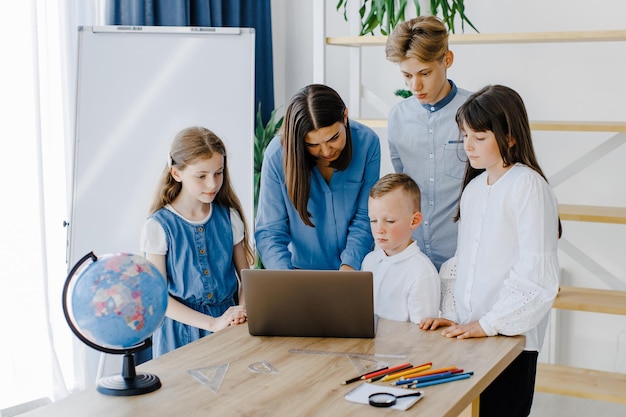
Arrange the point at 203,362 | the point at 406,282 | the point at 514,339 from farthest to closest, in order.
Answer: the point at 406,282 < the point at 514,339 < the point at 203,362

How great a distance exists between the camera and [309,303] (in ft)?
5.99

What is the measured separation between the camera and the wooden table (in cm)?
143

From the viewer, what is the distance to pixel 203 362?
170 centimetres

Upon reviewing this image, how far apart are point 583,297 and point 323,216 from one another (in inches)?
50.5

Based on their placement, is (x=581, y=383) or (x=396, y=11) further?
(x=396, y=11)

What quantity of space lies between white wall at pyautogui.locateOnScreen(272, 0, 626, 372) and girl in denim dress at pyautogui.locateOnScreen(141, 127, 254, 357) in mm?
1464

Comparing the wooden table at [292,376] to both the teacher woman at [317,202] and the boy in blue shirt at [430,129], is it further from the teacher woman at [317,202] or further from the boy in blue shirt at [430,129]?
the boy in blue shirt at [430,129]

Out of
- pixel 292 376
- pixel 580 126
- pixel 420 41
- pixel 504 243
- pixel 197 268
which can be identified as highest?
pixel 420 41

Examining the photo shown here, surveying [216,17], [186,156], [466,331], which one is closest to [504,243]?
[466,331]

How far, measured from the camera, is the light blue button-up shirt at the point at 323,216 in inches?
87.4

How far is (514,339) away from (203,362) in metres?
0.71

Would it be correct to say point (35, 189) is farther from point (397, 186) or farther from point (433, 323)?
point (433, 323)

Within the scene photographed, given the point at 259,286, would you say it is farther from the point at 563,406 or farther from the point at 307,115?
the point at 563,406

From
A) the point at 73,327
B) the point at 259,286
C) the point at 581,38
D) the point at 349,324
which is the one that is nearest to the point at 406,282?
the point at 349,324
